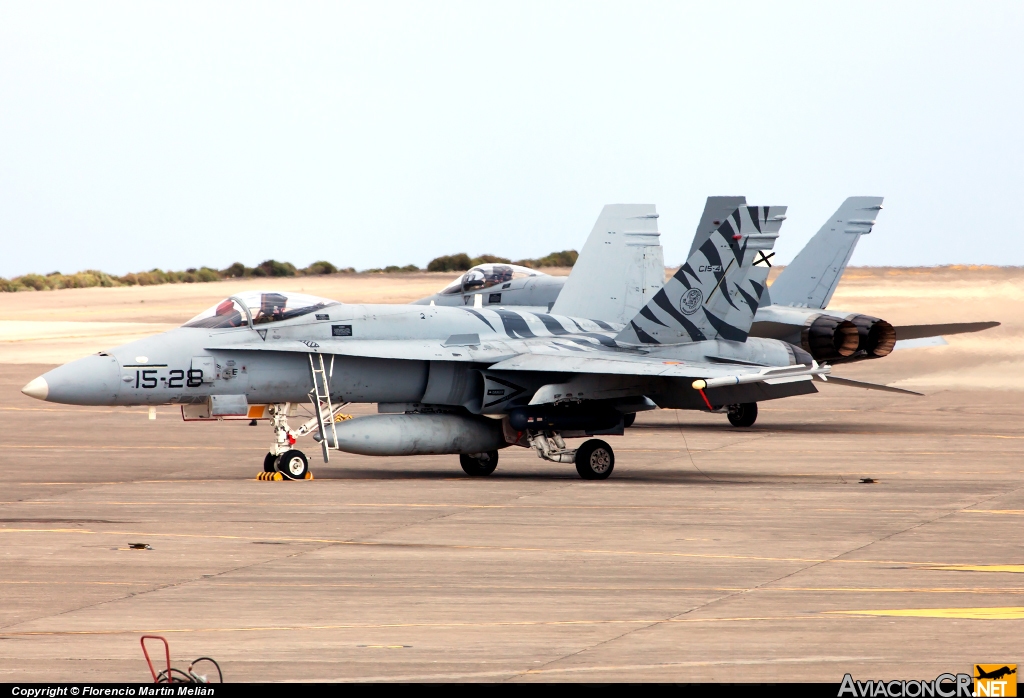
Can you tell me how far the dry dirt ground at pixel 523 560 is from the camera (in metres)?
8.45

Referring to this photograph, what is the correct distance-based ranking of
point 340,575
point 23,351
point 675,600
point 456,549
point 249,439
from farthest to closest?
point 23,351 → point 249,439 → point 456,549 → point 340,575 → point 675,600

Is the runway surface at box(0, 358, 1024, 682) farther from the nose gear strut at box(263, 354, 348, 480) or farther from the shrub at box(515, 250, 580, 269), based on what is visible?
the shrub at box(515, 250, 580, 269)

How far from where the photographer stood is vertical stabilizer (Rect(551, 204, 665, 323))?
909 inches

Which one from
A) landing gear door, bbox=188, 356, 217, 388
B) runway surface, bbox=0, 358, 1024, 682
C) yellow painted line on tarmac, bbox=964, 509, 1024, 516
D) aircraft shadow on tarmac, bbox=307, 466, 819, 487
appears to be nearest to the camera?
runway surface, bbox=0, 358, 1024, 682

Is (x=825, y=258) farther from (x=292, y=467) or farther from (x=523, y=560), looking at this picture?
(x=523, y=560)

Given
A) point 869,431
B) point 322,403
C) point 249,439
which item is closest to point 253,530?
point 322,403

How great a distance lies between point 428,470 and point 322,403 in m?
2.20

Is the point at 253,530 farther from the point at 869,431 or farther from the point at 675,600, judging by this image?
the point at 869,431

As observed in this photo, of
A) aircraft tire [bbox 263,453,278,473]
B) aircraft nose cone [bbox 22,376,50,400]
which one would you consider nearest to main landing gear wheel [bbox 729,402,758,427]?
aircraft tire [bbox 263,453,278,473]

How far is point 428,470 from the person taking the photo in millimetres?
19219

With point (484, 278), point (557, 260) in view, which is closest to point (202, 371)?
point (484, 278)

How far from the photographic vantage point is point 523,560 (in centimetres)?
1193

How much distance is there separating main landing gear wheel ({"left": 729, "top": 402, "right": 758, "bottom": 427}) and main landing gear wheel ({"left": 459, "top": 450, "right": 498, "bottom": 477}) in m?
8.56

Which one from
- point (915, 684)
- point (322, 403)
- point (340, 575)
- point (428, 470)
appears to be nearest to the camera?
point (915, 684)
